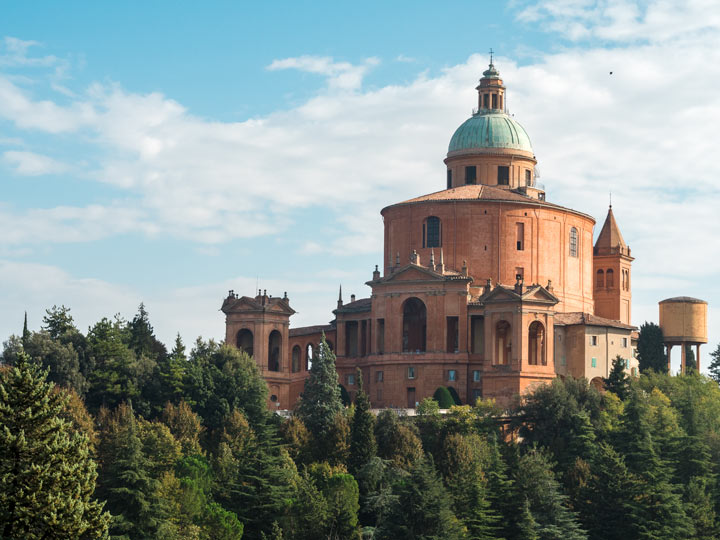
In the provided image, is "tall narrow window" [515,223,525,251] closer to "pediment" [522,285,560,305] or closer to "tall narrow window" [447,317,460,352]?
"tall narrow window" [447,317,460,352]

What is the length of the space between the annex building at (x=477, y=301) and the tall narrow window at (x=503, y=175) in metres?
0.07

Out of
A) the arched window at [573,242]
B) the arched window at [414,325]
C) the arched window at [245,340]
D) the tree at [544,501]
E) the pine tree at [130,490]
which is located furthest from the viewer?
the arched window at [573,242]

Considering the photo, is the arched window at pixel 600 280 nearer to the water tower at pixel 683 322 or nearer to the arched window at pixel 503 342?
the water tower at pixel 683 322

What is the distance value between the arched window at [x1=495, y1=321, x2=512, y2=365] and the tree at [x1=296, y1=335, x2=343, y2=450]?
11.5m

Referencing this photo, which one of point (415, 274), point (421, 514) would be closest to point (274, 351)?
point (415, 274)

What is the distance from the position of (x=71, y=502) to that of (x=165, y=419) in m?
39.4

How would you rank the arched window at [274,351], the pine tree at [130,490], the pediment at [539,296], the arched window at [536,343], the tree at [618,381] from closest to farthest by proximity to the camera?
the pine tree at [130,490] → the tree at [618,381] → the pediment at [539,296] → the arched window at [536,343] → the arched window at [274,351]

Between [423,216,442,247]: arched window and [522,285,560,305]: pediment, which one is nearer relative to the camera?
[522,285,560,305]: pediment

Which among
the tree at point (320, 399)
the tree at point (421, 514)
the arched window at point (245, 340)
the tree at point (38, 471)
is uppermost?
the arched window at point (245, 340)

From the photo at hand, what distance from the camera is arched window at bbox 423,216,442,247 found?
331 ft

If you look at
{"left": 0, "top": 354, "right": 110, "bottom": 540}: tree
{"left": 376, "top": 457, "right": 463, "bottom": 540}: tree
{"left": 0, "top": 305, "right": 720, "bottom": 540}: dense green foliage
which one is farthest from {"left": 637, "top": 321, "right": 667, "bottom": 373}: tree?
{"left": 0, "top": 354, "right": 110, "bottom": 540}: tree

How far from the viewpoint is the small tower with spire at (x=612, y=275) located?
349 ft

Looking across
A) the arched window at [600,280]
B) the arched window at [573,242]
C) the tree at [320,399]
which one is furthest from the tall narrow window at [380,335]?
the arched window at [600,280]

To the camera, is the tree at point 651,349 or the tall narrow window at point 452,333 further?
the tree at point 651,349
